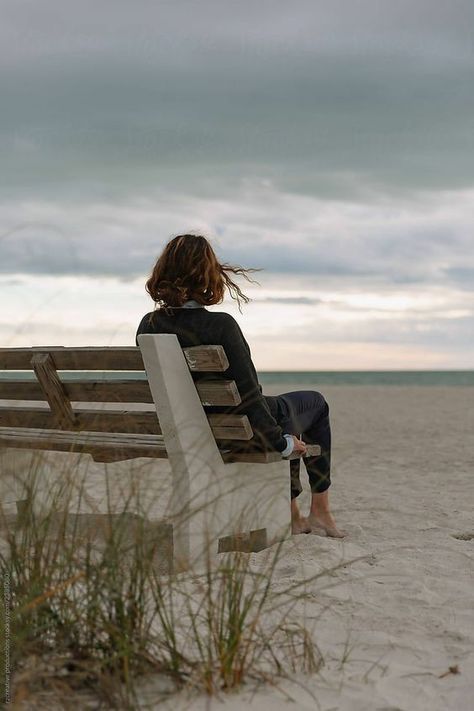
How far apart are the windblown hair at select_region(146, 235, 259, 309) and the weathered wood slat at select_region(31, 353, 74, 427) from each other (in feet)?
2.10

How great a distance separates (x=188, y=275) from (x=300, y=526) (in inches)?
64.6

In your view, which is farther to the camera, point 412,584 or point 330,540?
point 330,540

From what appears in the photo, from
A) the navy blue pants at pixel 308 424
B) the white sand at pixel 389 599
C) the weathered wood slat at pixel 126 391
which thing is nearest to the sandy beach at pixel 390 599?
the white sand at pixel 389 599

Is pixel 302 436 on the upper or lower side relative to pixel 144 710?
upper

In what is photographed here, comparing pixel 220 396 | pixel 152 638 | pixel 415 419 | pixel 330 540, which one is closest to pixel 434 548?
pixel 330 540

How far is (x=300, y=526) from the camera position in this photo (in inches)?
201

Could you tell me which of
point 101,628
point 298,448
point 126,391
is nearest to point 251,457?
point 298,448

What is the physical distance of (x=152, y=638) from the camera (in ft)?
8.33

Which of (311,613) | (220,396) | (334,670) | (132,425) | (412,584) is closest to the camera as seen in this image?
(334,670)

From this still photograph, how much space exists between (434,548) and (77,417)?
6.77ft

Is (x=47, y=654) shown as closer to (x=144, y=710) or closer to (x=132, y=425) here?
(x=144, y=710)

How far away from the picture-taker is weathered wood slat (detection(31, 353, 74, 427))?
448cm

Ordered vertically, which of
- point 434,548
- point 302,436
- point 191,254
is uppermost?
point 191,254

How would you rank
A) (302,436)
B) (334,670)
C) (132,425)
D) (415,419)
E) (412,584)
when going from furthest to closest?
(415,419)
(302,436)
(132,425)
(412,584)
(334,670)
